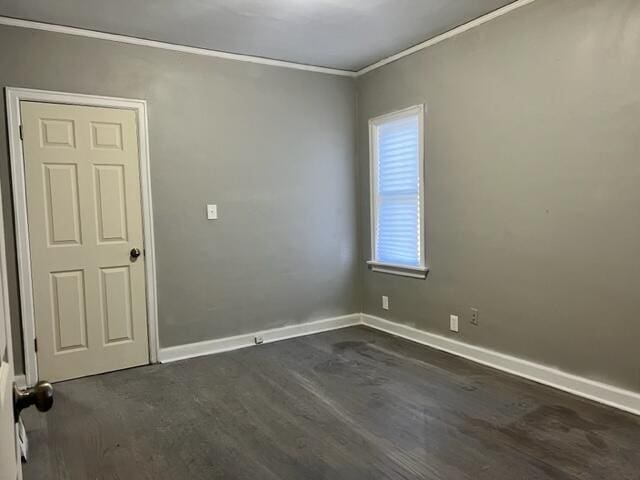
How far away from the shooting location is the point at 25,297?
317 centimetres

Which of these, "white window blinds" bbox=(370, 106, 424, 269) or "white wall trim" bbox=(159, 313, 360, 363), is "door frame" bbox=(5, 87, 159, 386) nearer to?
"white wall trim" bbox=(159, 313, 360, 363)

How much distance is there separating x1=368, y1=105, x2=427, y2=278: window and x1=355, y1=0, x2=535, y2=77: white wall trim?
479 millimetres

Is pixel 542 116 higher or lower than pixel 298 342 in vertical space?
higher

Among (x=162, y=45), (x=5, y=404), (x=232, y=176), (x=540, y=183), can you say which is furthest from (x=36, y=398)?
(x=162, y=45)

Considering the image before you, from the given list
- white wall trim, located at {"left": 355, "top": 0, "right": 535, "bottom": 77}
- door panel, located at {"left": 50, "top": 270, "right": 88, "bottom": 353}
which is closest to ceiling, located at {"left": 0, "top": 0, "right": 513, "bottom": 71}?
white wall trim, located at {"left": 355, "top": 0, "right": 535, "bottom": 77}

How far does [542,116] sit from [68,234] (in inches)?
133

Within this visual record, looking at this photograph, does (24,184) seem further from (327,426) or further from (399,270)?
(399,270)

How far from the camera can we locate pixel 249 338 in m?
4.09

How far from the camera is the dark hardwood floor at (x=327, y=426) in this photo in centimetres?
216

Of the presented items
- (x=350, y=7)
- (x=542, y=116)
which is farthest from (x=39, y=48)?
(x=542, y=116)

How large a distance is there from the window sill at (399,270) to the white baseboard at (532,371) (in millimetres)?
479

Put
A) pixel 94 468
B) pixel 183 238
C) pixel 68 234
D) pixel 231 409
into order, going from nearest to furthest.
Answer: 1. pixel 94 468
2. pixel 231 409
3. pixel 68 234
4. pixel 183 238

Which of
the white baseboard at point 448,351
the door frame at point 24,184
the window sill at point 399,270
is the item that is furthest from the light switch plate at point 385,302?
the door frame at point 24,184

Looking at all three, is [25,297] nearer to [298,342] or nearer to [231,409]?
[231,409]
